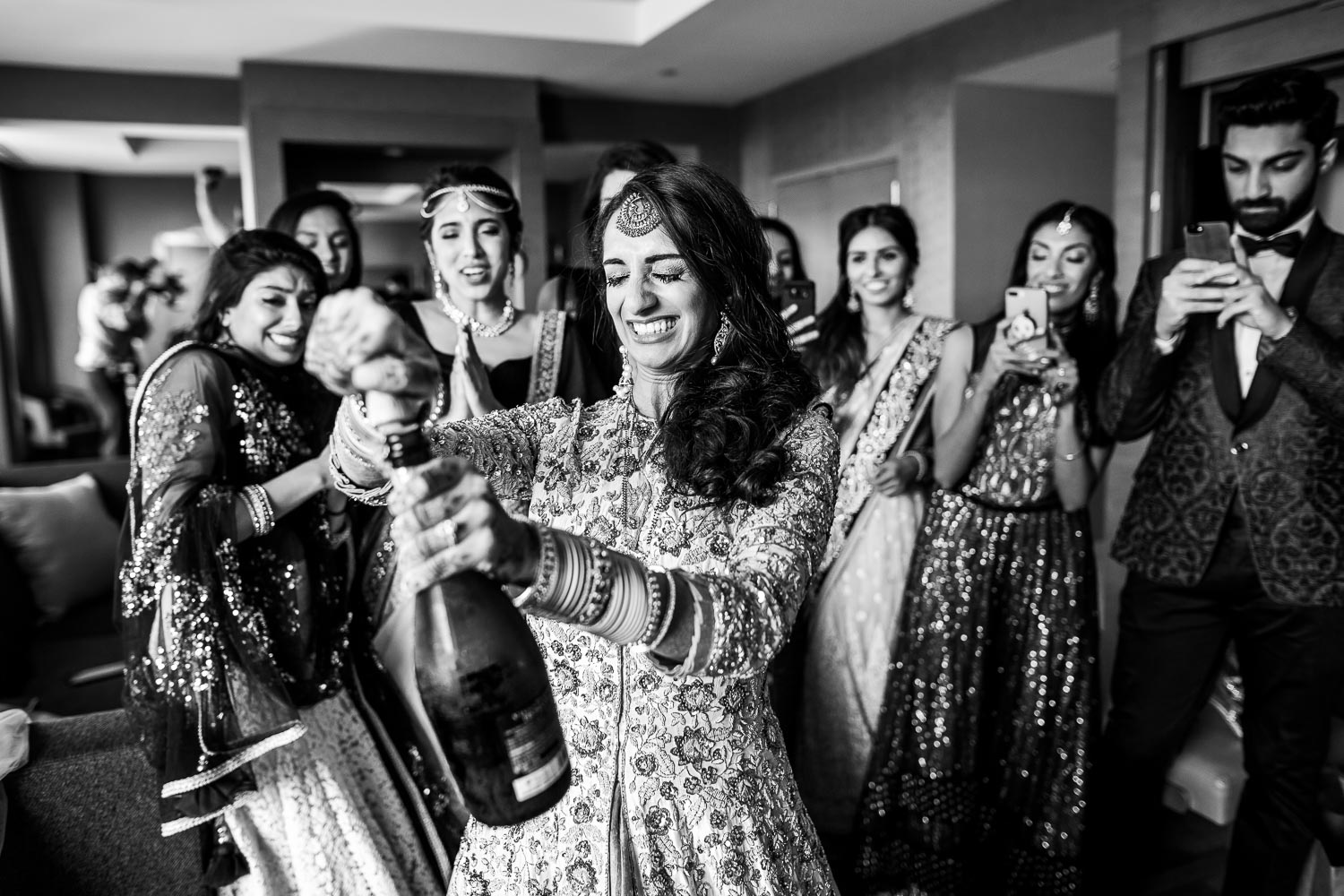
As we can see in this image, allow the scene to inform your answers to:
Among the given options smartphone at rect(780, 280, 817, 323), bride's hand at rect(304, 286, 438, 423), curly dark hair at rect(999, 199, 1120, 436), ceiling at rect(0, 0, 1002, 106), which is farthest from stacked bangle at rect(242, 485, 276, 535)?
ceiling at rect(0, 0, 1002, 106)

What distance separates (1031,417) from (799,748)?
106 centimetres

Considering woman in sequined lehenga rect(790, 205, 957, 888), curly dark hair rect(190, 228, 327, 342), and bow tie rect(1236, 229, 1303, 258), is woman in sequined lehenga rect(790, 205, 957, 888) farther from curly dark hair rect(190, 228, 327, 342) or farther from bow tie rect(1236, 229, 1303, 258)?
curly dark hair rect(190, 228, 327, 342)

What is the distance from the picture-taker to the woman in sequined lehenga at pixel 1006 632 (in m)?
2.23

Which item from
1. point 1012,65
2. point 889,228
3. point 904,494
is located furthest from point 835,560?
point 1012,65

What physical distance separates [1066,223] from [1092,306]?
8.6 inches

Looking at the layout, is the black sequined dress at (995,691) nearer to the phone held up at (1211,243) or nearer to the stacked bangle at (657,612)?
the phone held up at (1211,243)

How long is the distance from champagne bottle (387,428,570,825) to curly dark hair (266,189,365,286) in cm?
196

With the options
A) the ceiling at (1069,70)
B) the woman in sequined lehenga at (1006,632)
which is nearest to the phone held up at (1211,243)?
the woman in sequined lehenga at (1006,632)

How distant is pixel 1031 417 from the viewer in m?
2.26

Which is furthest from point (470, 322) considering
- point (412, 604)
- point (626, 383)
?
point (626, 383)

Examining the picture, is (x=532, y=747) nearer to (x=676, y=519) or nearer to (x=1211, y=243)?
(x=676, y=519)

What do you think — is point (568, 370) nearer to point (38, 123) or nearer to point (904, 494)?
point (904, 494)

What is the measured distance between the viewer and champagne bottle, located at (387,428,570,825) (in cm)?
82

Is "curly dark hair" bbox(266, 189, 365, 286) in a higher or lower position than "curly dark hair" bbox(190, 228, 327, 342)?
higher
